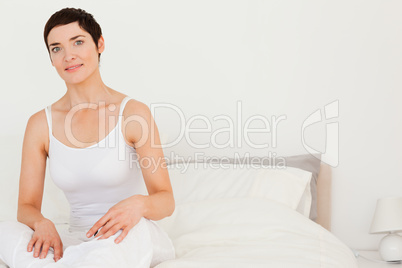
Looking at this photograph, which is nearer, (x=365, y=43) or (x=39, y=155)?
(x=39, y=155)

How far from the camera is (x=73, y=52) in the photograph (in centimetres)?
180

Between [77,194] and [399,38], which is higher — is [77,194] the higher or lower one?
the lower one

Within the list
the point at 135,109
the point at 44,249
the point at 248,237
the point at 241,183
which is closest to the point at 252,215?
the point at 248,237

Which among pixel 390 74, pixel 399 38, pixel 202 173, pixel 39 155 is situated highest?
pixel 399 38

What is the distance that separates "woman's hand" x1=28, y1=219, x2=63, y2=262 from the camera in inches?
55.6

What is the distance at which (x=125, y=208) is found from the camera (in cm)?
146

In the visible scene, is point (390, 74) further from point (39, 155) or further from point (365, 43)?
point (39, 155)

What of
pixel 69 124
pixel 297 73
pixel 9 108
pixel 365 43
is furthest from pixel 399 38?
pixel 9 108

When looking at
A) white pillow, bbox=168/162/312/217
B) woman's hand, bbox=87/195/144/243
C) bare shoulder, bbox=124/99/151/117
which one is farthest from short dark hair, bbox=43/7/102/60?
white pillow, bbox=168/162/312/217

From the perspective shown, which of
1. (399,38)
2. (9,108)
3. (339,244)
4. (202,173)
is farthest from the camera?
(9,108)

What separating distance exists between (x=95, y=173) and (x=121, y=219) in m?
0.37

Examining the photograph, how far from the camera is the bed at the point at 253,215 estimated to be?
170 cm

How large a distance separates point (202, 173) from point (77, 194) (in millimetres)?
721

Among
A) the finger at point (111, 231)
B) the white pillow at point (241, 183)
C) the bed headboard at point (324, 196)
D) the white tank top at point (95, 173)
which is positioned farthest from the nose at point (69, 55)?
the bed headboard at point (324, 196)
